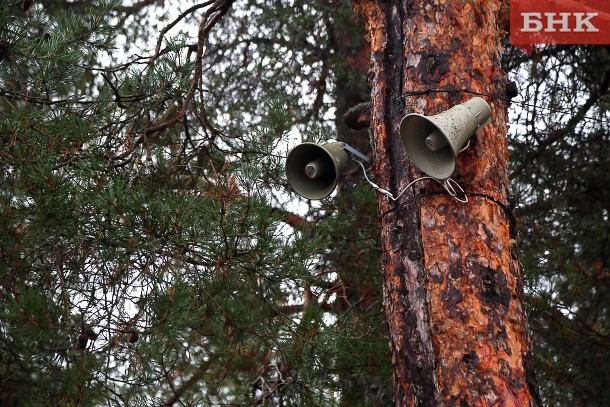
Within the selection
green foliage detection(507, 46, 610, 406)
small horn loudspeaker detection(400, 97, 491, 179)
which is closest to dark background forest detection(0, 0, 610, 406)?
green foliage detection(507, 46, 610, 406)

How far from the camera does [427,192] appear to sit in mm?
2672

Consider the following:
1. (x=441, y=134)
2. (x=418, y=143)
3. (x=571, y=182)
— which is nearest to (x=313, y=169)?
(x=418, y=143)

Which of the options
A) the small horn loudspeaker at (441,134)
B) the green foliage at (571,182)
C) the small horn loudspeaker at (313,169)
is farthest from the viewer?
the green foliage at (571,182)

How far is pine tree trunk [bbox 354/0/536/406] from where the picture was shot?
98.5 inches

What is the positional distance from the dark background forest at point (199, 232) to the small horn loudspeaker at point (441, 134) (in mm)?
445

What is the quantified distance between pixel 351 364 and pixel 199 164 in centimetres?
125

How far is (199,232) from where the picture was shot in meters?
3.08

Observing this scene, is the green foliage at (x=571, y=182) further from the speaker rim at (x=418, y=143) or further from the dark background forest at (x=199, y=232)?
the speaker rim at (x=418, y=143)

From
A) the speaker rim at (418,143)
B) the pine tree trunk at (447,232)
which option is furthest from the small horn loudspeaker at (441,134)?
the pine tree trunk at (447,232)

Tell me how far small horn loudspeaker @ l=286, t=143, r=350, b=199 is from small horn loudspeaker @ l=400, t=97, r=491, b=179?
0.99ft

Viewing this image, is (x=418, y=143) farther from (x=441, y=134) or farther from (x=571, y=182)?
(x=571, y=182)

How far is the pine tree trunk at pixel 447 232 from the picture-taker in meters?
2.50

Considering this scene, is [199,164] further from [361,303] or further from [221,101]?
[221,101]

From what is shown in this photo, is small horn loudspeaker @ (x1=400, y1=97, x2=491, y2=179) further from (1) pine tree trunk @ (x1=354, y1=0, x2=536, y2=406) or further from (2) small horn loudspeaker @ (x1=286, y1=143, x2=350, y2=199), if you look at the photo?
(2) small horn loudspeaker @ (x1=286, y1=143, x2=350, y2=199)
